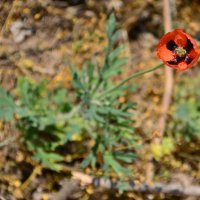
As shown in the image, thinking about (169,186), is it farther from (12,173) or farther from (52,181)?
(12,173)

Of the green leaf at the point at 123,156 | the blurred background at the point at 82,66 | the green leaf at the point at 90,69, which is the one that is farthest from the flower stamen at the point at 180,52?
the blurred background at the point at 82,66

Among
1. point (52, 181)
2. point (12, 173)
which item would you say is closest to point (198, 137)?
point (52, 181)

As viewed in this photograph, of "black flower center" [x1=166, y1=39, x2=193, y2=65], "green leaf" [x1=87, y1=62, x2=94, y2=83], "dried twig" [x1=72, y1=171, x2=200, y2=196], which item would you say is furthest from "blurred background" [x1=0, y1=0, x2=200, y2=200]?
"black flower center" [x1=166, y1=39, x2=193, y2=65]

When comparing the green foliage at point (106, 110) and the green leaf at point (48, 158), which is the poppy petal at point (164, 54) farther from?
the green leaf at point (48, 158)

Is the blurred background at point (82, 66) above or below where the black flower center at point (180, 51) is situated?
below

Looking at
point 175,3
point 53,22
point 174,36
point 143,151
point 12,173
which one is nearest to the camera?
point 174,36
